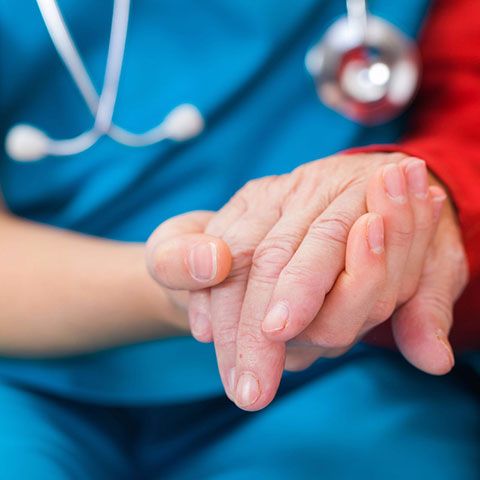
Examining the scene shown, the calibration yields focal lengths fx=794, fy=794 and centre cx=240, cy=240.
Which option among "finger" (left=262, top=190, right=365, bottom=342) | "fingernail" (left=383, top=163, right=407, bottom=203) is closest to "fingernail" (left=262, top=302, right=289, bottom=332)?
"finger" (left=262, top=190, right=365, bottom=342)

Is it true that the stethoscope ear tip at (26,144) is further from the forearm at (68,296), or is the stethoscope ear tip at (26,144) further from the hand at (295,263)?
the hand at (295,263)

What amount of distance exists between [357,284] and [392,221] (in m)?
0.05

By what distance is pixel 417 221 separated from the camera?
1.67 ft

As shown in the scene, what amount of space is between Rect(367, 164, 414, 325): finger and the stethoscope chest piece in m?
0.16

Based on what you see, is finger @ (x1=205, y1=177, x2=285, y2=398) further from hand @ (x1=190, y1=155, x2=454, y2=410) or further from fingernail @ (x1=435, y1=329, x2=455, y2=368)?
fingernail @ (x1=435, y1=329, x2=455, y2=368)

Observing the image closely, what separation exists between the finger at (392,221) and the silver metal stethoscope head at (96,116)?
0.62ft

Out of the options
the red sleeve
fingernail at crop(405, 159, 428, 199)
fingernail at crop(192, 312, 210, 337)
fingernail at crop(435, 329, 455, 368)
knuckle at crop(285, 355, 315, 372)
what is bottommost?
knuckle at crop(285, 355, 315, 372)

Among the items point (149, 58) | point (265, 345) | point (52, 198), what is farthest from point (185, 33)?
point (265, 345)

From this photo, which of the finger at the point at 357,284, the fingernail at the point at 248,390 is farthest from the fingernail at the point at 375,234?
the fingernail at the point at 248,390

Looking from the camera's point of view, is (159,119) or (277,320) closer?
(277,320)

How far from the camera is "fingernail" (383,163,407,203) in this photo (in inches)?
19.1

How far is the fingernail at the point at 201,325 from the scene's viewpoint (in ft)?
1.63

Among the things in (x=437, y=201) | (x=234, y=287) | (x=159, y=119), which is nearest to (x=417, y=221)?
(x=437, y=201)

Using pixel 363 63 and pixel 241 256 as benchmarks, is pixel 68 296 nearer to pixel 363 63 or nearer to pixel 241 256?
pixel 241 256
